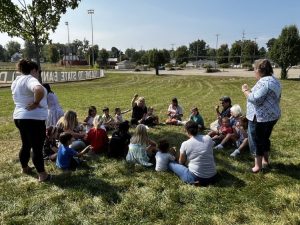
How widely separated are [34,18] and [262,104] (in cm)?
A: 791

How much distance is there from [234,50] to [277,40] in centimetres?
7866

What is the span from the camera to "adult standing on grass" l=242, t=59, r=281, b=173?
629 cm

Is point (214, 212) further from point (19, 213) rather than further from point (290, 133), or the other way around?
point (290, 133)

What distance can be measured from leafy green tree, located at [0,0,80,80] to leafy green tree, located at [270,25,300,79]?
3665 cm

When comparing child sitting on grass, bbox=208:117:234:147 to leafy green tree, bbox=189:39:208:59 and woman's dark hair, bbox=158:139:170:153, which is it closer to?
woman's dark hair, bbox=158:139:170:153

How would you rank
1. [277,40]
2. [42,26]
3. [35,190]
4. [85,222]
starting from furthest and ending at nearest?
1. [277,40]
2. [42,26]
3. [35,190]
4. [85,222]

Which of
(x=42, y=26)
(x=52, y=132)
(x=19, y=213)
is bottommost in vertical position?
(x=19, y=213)

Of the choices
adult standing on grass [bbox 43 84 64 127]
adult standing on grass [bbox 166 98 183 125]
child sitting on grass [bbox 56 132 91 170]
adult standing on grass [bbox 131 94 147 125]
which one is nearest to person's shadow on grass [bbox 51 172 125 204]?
child sitting on grass [bbox 56 132 91 170]

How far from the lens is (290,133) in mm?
10453

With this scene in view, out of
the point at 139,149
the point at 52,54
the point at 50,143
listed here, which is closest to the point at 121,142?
the point at 139,149

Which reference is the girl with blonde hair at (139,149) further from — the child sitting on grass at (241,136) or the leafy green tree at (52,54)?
the leafy green tree at (52,54)

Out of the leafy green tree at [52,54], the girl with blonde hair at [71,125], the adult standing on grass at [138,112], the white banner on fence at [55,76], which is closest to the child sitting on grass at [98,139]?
the girl with blonde hair at [71,125]

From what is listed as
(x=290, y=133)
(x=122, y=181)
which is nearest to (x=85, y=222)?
(x=122, y=181)

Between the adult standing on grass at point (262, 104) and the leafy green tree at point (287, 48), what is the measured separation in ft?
128
